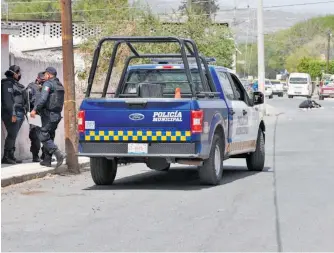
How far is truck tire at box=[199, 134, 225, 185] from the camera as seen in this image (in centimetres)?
1355

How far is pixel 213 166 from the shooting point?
44.7 ft

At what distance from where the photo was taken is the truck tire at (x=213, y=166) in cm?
1355

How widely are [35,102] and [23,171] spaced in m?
1.31

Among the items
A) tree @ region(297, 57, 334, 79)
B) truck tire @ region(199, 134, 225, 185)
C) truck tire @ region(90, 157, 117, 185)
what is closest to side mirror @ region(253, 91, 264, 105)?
truck tire @ region(199, 134, 225, 185)

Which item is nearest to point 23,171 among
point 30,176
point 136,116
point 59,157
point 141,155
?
point 30,176

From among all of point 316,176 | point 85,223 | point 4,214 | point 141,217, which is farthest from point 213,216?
point 316,176

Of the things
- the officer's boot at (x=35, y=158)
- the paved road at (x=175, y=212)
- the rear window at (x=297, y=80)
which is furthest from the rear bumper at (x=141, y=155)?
the rear window at (x=297, y=80)

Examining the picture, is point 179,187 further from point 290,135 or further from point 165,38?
point 290,135

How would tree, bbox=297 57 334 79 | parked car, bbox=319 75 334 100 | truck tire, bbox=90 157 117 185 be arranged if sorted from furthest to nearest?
tree, bbox=297 57 334 79
parked car, bbox=319 75 334 100
truck tire, bbox=90 157 117 185

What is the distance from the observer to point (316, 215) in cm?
1063

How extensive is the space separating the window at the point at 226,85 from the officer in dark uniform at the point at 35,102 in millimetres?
3257

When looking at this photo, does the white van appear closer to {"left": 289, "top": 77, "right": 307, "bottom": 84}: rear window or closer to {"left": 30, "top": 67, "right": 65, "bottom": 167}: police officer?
{"left": 289, "top": 77, "right": 307, "bottom": 84}: rear window

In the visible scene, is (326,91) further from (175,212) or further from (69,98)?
(175,212)

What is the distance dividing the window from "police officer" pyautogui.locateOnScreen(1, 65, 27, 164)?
3.82m
